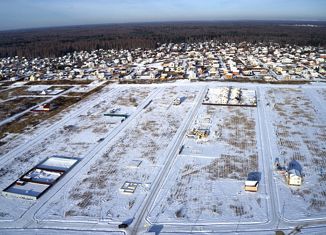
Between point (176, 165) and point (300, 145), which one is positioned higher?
point (300, 145)

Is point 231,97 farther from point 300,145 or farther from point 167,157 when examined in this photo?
point 167,157

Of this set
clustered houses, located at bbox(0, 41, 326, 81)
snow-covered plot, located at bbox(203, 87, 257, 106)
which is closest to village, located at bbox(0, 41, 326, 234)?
snow-covered plot, located at bbox(203, 87, 257, 106)

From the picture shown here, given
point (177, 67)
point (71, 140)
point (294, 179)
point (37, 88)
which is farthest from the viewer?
point (177, 67)

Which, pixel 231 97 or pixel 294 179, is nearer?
pixel 294 179

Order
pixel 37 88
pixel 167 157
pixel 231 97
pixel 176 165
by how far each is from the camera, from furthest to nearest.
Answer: pixel 37 88 < pixel 231 97 < pixel 167 157 < pixel 176 165

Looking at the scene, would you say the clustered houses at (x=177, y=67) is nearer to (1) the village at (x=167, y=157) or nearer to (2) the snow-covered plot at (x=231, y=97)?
(1) the village at (x=167, y=157)

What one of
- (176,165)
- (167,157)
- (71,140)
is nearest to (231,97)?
(167,157)

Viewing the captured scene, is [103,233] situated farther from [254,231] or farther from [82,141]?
[82,141]
